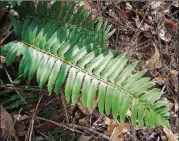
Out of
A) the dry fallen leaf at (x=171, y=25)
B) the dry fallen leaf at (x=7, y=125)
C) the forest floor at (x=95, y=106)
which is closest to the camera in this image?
the dry fallen leaf at (x=7, y=125)

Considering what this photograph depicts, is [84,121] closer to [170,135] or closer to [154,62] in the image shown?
[170,135]

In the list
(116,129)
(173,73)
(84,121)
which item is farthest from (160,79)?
(84,121)

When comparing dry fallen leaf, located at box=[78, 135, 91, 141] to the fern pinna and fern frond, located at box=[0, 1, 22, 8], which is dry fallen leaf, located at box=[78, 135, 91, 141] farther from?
fern frond, located at box=[0, 1, 22, 8]

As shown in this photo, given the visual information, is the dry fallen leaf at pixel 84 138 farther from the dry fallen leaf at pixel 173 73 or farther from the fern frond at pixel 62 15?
the dry fallen leaf at pixel 173 73

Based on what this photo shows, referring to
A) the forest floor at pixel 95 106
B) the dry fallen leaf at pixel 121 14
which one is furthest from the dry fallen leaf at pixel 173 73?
the dry fallen leaf at pixel 121 14

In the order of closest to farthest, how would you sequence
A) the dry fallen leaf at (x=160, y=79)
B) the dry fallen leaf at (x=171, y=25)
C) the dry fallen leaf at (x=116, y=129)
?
the dry fallen leaf at (x=116, y=129), the dry fallen leaf at (x=160, y=79), the dry fallen leaf at (x=171, y=25)

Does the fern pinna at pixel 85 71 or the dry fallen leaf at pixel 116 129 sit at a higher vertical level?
the fern pinna at pixel 85 71

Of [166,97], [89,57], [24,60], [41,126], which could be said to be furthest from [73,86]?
[166,97]

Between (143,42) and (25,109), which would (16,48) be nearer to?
(25,109)
